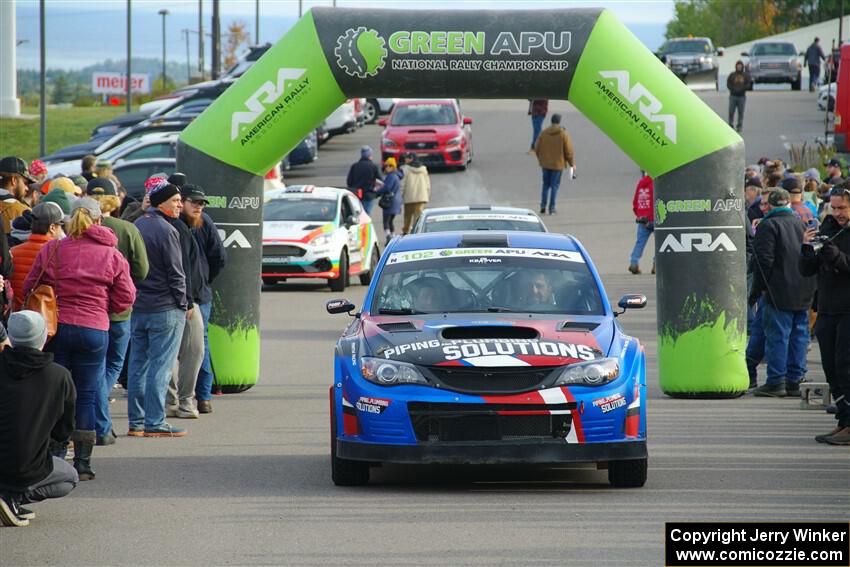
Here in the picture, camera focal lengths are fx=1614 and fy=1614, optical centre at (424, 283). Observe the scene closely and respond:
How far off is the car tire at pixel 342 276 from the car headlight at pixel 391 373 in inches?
569

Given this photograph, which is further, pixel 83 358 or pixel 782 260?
pixel 782 260

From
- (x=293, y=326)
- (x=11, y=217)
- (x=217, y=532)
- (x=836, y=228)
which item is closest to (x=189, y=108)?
(x=293, y=326)

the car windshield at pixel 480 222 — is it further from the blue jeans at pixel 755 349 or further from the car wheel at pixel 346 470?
the car wheel at pixel 346 470

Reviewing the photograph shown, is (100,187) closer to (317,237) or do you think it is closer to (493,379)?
(493,379)

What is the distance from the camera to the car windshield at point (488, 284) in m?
10.7

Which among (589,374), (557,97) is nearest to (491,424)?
(589,374)

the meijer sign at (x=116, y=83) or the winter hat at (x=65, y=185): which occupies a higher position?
the meijer sign at (x=116, y=83)

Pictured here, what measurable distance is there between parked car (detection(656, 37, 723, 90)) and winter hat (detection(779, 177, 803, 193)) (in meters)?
42.4

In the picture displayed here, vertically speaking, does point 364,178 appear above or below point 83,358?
above

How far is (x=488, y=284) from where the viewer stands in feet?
35.6

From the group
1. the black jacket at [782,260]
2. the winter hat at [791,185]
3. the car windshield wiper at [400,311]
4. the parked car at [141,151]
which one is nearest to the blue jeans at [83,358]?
the car windshield wiper at [400,311]

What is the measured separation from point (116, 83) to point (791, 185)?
84.7 meters

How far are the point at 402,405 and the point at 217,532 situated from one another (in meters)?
1.47

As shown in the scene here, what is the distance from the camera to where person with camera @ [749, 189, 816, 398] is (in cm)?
1412
